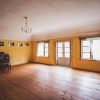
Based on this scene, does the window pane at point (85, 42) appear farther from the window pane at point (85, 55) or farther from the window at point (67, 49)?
the window at point (67, 49)

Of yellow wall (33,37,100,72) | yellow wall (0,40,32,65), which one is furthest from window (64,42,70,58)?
yellow wall (0,40,32,65)

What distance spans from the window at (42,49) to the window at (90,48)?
10.4ft

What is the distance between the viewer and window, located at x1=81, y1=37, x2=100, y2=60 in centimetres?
599

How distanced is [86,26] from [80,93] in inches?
155

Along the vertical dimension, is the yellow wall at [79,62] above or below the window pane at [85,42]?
below

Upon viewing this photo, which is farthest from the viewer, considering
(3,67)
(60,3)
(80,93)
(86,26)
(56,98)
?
(3,67)

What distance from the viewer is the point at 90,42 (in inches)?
248

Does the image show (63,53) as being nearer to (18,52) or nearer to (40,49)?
(40,49)

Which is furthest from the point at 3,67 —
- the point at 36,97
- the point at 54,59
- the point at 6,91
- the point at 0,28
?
the point at 36,97

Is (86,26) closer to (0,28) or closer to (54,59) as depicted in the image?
(54,59)

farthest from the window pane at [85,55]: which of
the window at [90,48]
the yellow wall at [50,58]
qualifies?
the yellow wall at [50,58]

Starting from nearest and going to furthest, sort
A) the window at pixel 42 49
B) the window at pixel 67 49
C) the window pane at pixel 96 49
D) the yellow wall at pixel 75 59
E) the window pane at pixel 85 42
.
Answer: the window pane at pixel 96 49 → the yellow wall at pixel 75 59 → the window pane at pixel 85 42 → the window at pixel 67 49 → the window at pixel 42 49

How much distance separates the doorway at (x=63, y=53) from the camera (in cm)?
769

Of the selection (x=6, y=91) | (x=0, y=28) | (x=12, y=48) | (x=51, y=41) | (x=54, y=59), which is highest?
(x=0, y=28)
